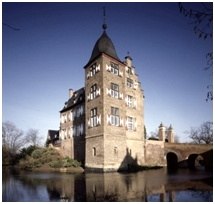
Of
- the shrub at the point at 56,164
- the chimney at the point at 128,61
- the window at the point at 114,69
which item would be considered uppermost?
the chimney at the point at 128,61

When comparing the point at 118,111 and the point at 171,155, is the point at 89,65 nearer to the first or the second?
the point at 118,111

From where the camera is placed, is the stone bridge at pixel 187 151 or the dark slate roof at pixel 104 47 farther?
the stone bridge at pixel 187 151

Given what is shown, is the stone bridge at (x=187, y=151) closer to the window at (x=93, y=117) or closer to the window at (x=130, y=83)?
the window at (x=130, y=83)

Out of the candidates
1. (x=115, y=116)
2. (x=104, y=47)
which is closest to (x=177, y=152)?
(x=115, y=116)

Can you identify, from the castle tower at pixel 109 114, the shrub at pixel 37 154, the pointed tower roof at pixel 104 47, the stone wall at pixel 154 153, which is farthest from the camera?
the stone wall at pixel 154 153

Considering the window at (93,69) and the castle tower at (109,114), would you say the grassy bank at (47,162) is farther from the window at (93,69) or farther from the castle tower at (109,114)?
the window at (93,69)

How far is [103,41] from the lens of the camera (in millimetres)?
17469

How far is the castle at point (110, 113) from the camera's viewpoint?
15.4 m

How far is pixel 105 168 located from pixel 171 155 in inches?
498

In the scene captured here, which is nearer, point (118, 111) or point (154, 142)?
point (118, 111)

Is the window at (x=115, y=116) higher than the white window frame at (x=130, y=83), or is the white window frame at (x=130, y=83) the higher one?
the white window frame at (x=130, y=83)

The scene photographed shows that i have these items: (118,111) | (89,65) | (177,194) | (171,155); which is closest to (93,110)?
(118,111)

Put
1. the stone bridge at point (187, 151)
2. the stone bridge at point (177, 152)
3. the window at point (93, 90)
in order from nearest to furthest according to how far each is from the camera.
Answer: the window at point (93, 90), the stone bridge at point (177, 152), the stone bridge at point (187, 151)

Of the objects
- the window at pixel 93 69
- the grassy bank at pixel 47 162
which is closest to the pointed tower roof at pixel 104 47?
the window at pixel 93 69
